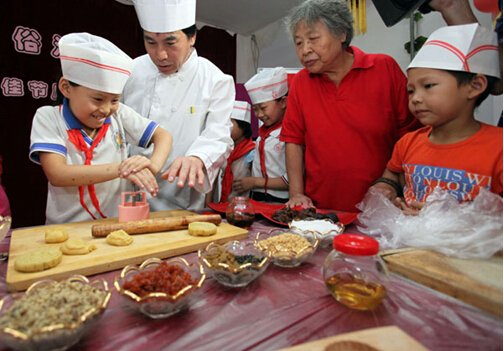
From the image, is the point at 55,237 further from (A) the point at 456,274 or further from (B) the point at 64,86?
(A) the point at 456,274

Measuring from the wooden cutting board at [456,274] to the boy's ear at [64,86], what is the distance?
1.43m

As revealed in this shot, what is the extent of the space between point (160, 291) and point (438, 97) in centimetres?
119

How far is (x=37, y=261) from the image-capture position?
794mm

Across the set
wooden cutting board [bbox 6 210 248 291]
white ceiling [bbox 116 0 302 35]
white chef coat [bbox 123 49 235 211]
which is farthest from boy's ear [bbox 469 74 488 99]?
white ceiling [bbox 116 0 302 35]

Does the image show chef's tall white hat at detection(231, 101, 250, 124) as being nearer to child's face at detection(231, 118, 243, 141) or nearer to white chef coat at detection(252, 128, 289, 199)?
child's face at detection(231, 118, 243, 141)

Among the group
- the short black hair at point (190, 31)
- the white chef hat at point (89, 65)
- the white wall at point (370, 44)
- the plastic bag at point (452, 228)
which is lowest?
the plastic bag at point (452, 228)

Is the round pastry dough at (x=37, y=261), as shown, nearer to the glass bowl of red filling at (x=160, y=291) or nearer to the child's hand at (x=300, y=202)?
the glass bowl of red filling at (x=160, y=291)

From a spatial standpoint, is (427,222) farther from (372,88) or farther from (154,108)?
(154,108)

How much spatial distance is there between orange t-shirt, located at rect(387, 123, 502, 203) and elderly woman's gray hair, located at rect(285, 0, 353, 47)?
2.37 feet

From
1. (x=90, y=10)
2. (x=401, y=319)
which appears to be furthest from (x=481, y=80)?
(x=90, y=10)

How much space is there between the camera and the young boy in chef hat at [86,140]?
4.26ft

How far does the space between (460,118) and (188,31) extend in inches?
55.1

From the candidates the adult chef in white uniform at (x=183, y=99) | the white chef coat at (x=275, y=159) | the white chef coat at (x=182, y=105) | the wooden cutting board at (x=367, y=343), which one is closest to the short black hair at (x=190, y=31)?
the adult chef in white uniform at (x=183, y=99)

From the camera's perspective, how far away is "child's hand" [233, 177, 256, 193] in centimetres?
231
